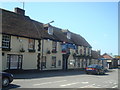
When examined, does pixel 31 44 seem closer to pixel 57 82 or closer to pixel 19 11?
pixel 19 11

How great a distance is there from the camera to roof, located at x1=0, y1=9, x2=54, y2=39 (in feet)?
69.4

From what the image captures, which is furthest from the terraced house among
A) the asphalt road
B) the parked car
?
the parked car

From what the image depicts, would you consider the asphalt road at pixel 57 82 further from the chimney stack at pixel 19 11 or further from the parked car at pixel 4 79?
the chimney stack at pixel 19 11

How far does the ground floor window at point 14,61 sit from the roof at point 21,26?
9.43ft

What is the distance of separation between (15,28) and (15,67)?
5.28 metres

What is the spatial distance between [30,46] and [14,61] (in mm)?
3591

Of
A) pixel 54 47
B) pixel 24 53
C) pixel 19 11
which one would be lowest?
pixel 24 53

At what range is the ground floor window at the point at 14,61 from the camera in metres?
20.2

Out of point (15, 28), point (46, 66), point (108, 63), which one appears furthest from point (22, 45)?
point (108, 63)

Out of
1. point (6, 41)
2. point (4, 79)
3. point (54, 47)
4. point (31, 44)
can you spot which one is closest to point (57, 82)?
point (4, 79)

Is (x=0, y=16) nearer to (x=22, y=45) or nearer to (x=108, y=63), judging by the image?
(x=22, y=45)

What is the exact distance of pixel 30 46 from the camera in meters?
23.5

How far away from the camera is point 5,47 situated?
64.7ft

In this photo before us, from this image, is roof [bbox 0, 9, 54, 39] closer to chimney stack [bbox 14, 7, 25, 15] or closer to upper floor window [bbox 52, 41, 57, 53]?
chimney stack [bbox 14, 7, 25, 15]
